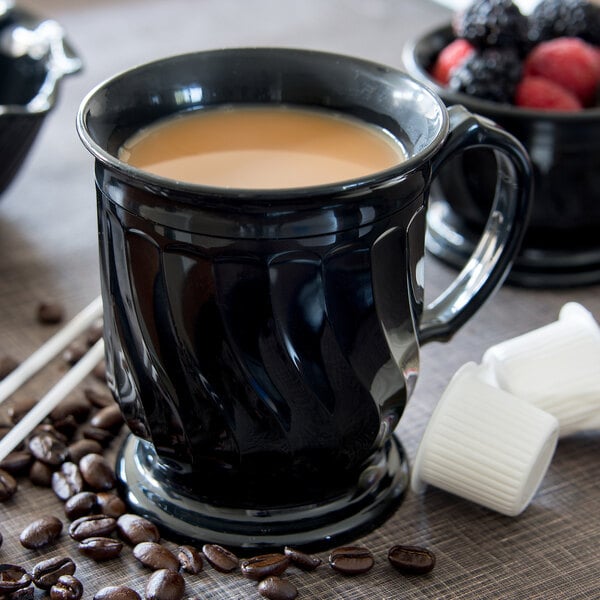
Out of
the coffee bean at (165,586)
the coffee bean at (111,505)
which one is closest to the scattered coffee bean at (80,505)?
the coffee bean at (111,505)

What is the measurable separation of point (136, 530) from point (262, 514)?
10 cm

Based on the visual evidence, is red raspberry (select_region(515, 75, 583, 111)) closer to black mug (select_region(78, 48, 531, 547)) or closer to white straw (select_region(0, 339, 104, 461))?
black mug (select_region(78, 48, 531, 547))

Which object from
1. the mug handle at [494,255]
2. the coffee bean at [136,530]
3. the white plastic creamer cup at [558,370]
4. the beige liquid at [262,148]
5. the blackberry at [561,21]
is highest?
the beige liquid at [262,148]

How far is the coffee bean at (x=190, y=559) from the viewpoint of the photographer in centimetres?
80

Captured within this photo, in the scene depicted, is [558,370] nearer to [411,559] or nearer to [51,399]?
[411,559]

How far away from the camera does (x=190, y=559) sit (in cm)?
81

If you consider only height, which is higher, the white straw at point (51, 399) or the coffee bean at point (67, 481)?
the white straw at point (51, 399)

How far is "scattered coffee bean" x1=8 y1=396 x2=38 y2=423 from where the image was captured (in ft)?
3.16

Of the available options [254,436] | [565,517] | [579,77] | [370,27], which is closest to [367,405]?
[254,436]

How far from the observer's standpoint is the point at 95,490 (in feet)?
2.91

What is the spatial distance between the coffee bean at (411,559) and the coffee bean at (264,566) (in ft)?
0.27

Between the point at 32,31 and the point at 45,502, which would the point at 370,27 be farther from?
the point at 45,502

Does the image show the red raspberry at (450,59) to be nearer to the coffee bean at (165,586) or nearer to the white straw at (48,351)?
the white straw at (48,351)

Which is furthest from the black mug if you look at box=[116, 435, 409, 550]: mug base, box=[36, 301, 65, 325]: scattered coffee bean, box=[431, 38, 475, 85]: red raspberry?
box=[431, 38, 475, 85]: red raspberry
